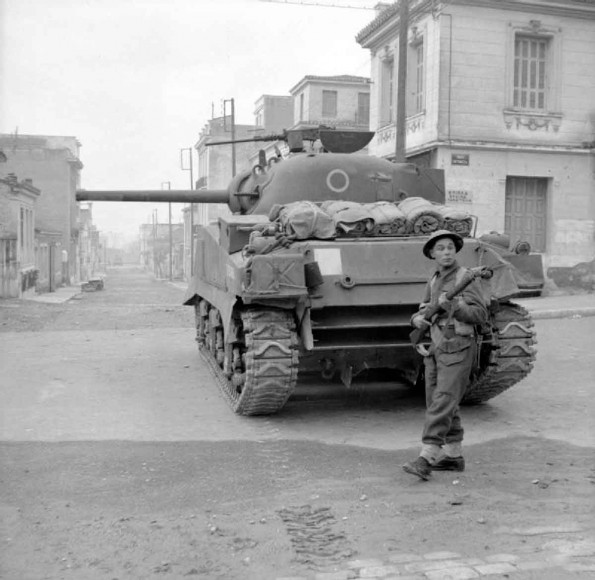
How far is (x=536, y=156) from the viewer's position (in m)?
18.2

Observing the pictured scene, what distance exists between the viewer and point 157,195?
979 cm

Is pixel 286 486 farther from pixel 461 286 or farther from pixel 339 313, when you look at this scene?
pixel 339 313

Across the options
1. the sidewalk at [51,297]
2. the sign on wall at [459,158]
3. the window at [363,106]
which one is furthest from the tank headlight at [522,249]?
the window at [363,106]

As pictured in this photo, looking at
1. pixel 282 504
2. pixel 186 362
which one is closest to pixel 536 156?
pixel 186 362

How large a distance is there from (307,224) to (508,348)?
190 centimetres

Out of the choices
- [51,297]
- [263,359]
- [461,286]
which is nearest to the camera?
[461,286]

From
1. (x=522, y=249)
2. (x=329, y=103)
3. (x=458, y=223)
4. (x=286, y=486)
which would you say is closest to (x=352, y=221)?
(x=458, y=223)

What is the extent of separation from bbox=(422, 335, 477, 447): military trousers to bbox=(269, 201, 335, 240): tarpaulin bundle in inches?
72.0

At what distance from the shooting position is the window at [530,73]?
18.3m

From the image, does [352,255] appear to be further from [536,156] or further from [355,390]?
[536,156]

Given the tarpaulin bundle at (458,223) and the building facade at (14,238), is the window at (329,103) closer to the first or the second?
the building facade at (14,238)

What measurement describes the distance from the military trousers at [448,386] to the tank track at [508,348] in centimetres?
157

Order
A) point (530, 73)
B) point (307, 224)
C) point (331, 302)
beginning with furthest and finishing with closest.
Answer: point (530, 73)
point (307, 224)
point (331, 302)

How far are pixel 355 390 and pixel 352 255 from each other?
2.17 meters
